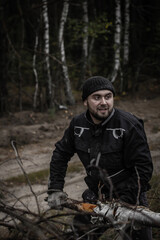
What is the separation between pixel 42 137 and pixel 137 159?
5260 millimetres

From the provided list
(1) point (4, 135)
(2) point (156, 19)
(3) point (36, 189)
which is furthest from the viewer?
(2) point (156, 19)

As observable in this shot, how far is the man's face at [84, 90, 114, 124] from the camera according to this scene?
94.1 inches

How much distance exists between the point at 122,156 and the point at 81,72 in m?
9.17

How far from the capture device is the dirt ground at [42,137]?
4715 mm

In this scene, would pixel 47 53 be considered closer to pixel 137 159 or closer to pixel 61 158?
pixel 61 158

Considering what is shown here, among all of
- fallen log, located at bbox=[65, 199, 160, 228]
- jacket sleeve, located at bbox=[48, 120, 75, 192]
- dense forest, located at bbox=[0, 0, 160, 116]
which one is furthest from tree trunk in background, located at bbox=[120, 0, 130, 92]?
fallen log, located at bbox=[65, 199, 160, 228]

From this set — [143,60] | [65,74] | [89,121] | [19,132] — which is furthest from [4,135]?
[143,60]

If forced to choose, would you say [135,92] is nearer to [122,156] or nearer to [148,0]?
[148,0]

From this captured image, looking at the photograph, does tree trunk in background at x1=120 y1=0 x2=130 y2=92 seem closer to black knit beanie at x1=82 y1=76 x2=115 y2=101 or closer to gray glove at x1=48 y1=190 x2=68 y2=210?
black knit beanie at x1=82 y1=76 x2=115 y2=101

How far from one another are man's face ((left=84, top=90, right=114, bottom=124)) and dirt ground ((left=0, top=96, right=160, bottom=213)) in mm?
2223

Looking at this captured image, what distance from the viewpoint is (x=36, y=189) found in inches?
184

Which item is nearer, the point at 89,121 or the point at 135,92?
the point at 89,121

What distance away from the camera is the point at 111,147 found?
2312 mm

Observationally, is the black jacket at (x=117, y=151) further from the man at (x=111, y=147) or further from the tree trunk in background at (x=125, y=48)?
the tree trunk in background at (x=125, y=48)
